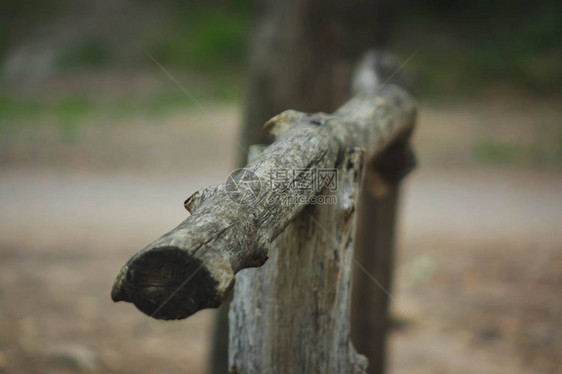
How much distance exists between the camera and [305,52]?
2459 millimetres

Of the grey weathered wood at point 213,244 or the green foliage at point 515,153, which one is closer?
the grey weathered wood at point 213,244

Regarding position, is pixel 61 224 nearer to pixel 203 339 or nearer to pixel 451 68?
pixel 203 339

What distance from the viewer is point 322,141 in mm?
1192

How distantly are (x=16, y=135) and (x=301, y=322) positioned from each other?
710 centimetres

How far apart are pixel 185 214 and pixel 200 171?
1.39 m

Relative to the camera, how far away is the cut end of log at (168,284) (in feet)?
2.62

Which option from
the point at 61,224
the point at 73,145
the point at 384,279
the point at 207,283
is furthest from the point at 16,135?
the point at 207,283

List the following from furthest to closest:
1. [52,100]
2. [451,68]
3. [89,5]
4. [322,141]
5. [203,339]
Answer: [89,5] → [451,68] → [52,100] → [203,339] → [322,141]

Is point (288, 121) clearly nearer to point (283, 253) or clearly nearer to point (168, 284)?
point (283, 253)

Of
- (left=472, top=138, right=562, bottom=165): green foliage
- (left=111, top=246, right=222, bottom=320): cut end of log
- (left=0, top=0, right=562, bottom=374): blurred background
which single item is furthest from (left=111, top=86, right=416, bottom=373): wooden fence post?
(left=472, top=138, right=562, bottom=165): green foliage

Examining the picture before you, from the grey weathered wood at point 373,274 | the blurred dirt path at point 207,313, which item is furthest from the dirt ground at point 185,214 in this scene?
the grey weathered wood at point 373,274
